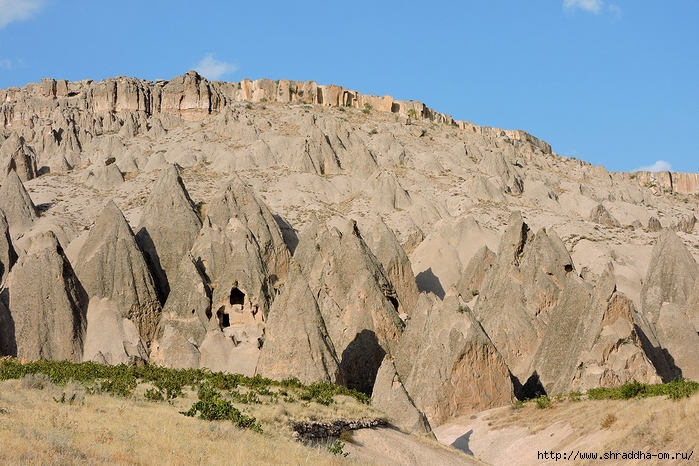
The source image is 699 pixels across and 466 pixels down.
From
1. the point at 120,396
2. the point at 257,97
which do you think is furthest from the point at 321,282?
the point at 257,97

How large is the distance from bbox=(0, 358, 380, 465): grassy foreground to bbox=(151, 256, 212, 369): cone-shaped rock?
10433 millimetres

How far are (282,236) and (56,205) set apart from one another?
69.9ft

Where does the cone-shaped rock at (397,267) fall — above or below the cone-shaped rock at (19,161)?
below

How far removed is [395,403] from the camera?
2728 centimetres

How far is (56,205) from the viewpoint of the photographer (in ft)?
207

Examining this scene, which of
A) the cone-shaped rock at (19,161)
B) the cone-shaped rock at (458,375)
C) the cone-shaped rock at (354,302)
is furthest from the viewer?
the cone-shaped rock at (19,161)

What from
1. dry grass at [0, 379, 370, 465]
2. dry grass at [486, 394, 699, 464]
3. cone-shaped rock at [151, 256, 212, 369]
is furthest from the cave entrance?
dry grass at [0, 379, 370, 465]

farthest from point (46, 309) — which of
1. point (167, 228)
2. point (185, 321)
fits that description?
point (167, 228)

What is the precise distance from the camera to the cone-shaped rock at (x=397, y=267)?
44094 millimetres

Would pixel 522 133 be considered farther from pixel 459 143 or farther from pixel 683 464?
pixel 683 464

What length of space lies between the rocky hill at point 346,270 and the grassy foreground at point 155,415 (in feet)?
17.2

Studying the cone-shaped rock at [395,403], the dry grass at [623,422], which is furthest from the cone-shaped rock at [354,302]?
the dry grass at [623,422]

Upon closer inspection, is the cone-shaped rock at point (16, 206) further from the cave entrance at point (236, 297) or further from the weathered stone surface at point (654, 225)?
the weathered stone surface at point (654, 225)

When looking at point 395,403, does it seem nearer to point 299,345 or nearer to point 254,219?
point 299,345
